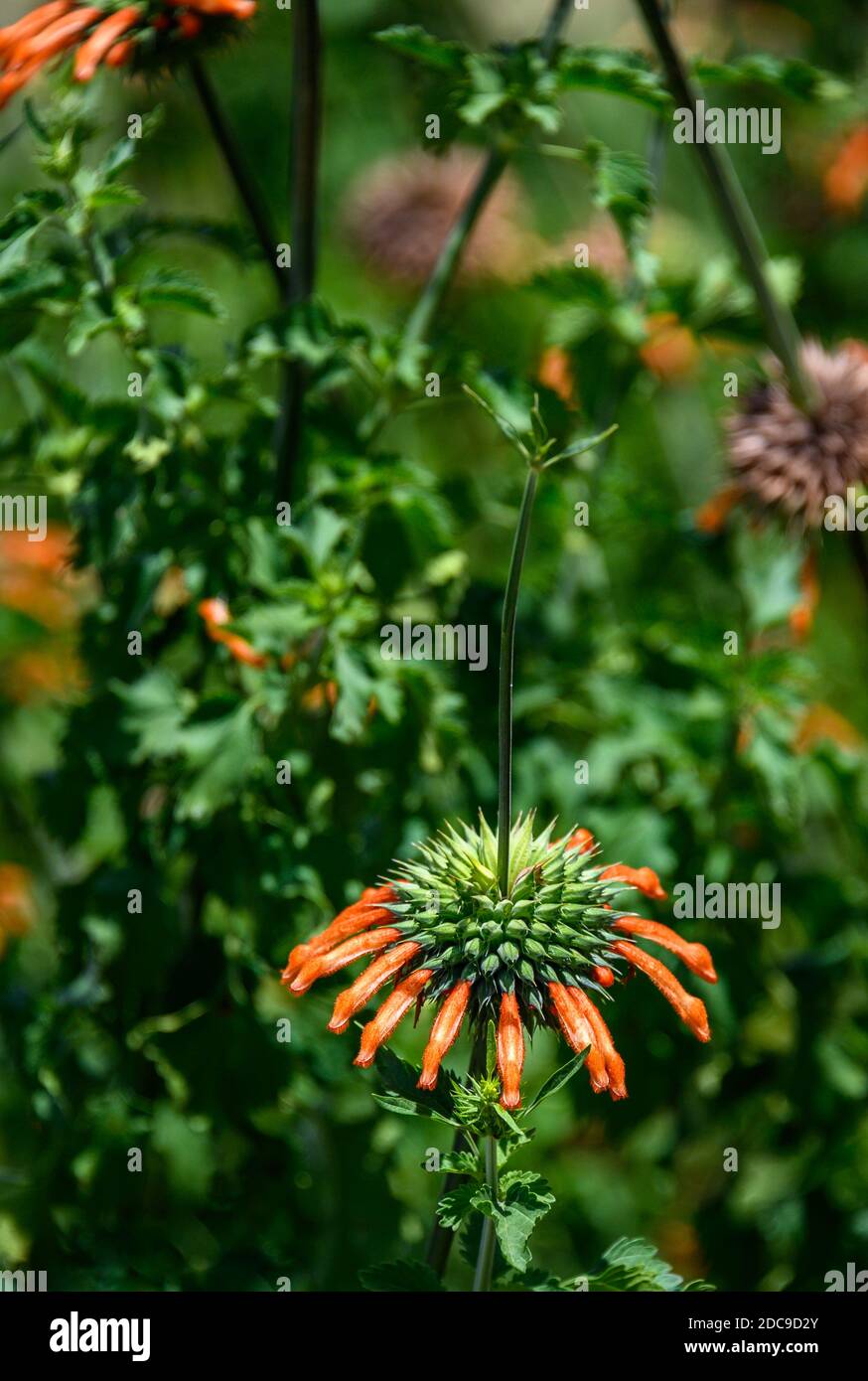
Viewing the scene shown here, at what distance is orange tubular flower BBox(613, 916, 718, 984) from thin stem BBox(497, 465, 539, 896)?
0.51 feet

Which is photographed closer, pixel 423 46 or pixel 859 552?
pixel 423 46

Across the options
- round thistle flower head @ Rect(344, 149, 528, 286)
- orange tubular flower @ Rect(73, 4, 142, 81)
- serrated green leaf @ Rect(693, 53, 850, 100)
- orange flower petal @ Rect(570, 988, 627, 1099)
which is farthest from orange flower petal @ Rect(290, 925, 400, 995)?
round thistle flower head @ Rect(344, 149, 528, 286)

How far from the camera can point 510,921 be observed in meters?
1.74

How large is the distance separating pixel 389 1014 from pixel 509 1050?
0.49 ft

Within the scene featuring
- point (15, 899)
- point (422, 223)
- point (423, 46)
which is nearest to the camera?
point (423, 46)

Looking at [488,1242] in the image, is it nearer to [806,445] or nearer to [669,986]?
[669,986]

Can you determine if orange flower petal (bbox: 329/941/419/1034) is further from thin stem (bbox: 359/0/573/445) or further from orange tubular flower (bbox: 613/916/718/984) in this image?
thin stem (bbox: 359/0/573/445)

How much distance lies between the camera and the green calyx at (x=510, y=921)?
174 cm

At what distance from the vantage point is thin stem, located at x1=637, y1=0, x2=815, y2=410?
2375 millimetres

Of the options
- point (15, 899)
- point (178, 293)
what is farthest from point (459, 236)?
point (15, 899)
